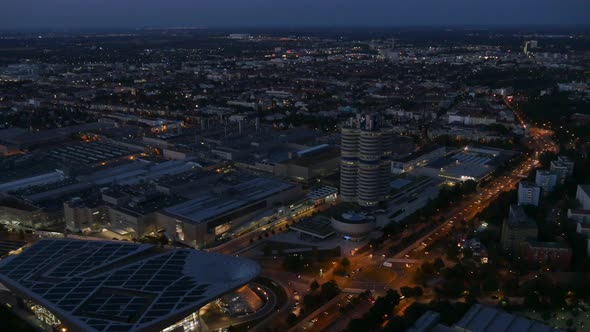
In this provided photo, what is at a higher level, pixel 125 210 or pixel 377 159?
pixel 377 159

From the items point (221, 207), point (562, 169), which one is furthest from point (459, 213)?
point (221, 207)

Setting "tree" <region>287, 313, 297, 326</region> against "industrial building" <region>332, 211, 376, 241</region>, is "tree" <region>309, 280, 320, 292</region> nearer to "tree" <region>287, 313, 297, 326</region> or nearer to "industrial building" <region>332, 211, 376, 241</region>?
"tree" <region>287, 313, 297, 326</region>

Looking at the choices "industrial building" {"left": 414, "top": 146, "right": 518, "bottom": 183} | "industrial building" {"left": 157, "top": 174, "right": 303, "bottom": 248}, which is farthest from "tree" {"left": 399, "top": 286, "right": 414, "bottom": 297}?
"industrial building" {"left": 414, "top": 146, "right": 518, "bottom": 183}

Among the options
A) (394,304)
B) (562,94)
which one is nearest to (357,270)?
(394,304)

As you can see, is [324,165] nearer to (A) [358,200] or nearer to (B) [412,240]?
(A) [358,200]

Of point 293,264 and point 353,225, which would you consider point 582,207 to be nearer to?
point 353,225

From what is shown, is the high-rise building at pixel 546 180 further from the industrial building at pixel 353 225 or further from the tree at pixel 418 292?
the tree at pixel 418 292
